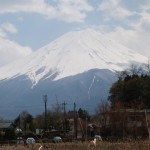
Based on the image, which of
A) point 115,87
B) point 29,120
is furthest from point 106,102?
→ point 29,120

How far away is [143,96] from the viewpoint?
202 feet

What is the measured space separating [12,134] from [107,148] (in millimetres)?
47276

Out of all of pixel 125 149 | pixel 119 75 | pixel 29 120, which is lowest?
pixel 125 149

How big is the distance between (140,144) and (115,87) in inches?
2168

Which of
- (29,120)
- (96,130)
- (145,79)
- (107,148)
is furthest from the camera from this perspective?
(29,120)

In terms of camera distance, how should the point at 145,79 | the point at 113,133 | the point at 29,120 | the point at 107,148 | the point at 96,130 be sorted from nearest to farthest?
the point at 107,148, the point at 113,133, the point at 96,130, the point at 145,79, the point at 29,120

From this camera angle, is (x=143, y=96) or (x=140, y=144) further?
(x=143, y=96)

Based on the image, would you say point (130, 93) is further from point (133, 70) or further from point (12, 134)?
point (12, 134)

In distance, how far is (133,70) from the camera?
239ft

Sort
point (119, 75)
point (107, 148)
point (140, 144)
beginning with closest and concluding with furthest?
point (140, 144) → point (107, 148) → point (119, 75)

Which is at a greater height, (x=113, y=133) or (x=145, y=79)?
(x=145, y=79)

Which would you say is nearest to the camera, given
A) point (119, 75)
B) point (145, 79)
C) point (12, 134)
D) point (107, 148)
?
point (107, 148)

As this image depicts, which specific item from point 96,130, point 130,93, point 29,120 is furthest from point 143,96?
point 29,120

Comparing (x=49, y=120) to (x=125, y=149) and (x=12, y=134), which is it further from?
(x=125, y=149)
